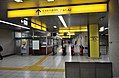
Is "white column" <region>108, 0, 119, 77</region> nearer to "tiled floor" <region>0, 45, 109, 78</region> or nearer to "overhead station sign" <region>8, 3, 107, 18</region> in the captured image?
"overhead station sign" <region>8, 3, 107, 18</region>

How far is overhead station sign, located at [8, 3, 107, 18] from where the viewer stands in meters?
7.65

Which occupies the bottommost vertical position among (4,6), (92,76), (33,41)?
(92,76)

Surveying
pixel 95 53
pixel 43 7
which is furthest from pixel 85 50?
pixel 43 7

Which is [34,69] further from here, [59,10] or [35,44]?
[35,44]

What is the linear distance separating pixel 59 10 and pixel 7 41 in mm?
15020

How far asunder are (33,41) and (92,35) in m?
8.59

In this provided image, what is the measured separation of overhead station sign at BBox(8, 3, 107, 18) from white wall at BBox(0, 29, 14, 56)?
1216 cm

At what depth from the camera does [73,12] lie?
7.77 metres

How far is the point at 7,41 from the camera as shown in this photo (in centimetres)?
2159

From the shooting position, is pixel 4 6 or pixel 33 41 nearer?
pixel 4 6

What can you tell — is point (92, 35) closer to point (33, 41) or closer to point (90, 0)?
point (33, 41)

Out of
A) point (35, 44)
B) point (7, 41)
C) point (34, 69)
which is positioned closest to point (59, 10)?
point (34, 69)

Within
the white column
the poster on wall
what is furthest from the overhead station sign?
the poster on wall

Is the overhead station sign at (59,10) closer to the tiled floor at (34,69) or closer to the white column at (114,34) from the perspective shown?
the white column at (114,34)
